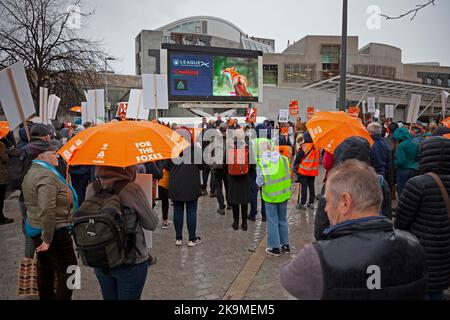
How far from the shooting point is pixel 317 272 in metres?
1.69

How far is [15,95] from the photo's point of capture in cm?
436

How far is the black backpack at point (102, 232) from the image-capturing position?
8.57 ft

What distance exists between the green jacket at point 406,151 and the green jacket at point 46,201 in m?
6.30

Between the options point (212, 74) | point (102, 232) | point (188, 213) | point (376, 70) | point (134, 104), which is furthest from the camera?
point (376, 70)

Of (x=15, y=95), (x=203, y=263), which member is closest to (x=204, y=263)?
(x=203, y=263)

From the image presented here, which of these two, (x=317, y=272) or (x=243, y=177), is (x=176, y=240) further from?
(x=317, y=272)

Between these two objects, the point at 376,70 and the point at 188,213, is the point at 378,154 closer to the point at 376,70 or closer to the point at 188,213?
the point at 188,213

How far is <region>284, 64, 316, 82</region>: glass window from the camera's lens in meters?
55.9

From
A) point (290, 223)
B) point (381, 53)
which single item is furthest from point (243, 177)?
point (381, 53)

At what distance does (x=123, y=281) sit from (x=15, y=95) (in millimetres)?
2856

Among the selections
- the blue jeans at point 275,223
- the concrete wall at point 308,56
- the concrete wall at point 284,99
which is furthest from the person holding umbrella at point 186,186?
the concrete wall at point 308,56

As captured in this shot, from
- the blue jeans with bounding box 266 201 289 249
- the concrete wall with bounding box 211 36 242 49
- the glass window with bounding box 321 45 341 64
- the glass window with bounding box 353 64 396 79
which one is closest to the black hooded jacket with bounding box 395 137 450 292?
the blue jeans with bounding box 266 201 289 249

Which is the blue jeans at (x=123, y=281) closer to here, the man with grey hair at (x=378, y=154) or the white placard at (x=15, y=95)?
the white placard at (x=15, y=95)

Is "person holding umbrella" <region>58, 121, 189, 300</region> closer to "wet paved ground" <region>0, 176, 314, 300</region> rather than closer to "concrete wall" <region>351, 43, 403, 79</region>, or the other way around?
"wet paved ground" <region>0, 176, 314, 300</region>
